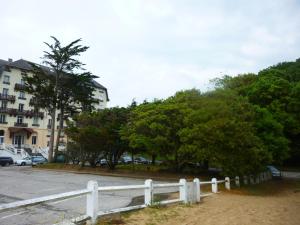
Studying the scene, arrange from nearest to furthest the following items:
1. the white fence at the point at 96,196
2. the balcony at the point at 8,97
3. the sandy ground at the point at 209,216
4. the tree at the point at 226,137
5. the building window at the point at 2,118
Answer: the white fence at the point at 96,196, the sandy ground at the point at 209,216, the tree at the point at 226,137, the building window at the point at 2,118, the balcony at the point at 8,97

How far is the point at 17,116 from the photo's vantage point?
6681cm

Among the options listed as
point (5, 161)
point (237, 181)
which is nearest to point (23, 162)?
point (5, 161)

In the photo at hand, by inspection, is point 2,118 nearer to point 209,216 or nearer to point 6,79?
point 6,79

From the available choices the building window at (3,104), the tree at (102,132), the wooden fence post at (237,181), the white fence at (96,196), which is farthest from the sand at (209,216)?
the building window at (3,104)

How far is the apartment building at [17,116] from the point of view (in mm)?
64600

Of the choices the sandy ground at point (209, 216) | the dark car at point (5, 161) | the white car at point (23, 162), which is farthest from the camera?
the white car at point (23, 162)

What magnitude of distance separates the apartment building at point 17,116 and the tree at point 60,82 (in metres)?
21.8

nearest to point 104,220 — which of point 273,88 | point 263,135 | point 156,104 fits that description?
point 263,135

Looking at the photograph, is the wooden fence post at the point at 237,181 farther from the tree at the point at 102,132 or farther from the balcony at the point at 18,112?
the balcony at the point at 18,112

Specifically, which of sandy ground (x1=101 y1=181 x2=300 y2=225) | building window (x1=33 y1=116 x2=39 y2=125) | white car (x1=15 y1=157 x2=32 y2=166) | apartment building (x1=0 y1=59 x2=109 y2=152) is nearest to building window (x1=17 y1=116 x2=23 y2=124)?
apartment building (x1=0 y1=59 x2=109 y2=152)

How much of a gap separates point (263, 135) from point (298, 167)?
30.8 m

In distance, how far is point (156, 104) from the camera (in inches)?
1202

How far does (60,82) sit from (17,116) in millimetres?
29914

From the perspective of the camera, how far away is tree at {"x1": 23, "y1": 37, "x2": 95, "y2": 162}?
130ft
